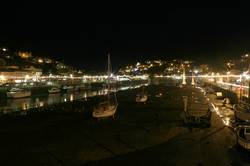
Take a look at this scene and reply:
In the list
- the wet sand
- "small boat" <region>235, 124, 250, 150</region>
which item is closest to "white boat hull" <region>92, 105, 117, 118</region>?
the wet sand

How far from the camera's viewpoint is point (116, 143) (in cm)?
2272

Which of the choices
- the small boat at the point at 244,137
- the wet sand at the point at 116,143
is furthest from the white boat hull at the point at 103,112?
the small boat at the point at 244,137

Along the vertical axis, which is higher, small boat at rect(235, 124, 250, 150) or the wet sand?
small boat at rect(235, 124, 250, 150)

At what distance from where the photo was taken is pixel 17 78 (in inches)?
4542

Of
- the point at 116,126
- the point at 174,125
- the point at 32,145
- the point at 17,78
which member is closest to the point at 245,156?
the point at 174,125

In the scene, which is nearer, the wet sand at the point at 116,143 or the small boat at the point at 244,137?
the wet sand at the point at 116,143

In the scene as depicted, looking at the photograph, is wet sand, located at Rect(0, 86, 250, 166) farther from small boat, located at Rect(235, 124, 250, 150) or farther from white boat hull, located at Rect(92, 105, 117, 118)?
white boat hull, located at Rect(92, 105, 117, 118)

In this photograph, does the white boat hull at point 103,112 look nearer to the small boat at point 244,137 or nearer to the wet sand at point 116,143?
the wet sand at point 116,143

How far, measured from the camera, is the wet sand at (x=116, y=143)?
62.9ft

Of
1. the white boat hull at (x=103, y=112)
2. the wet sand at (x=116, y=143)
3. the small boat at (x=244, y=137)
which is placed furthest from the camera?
the white boat hull at (x=103, y=112)

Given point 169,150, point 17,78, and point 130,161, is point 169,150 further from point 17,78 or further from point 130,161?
point 17,78

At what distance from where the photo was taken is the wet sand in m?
19.2

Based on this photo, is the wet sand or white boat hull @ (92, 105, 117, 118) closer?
the wet sand

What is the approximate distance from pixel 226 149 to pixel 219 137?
3331 mm
